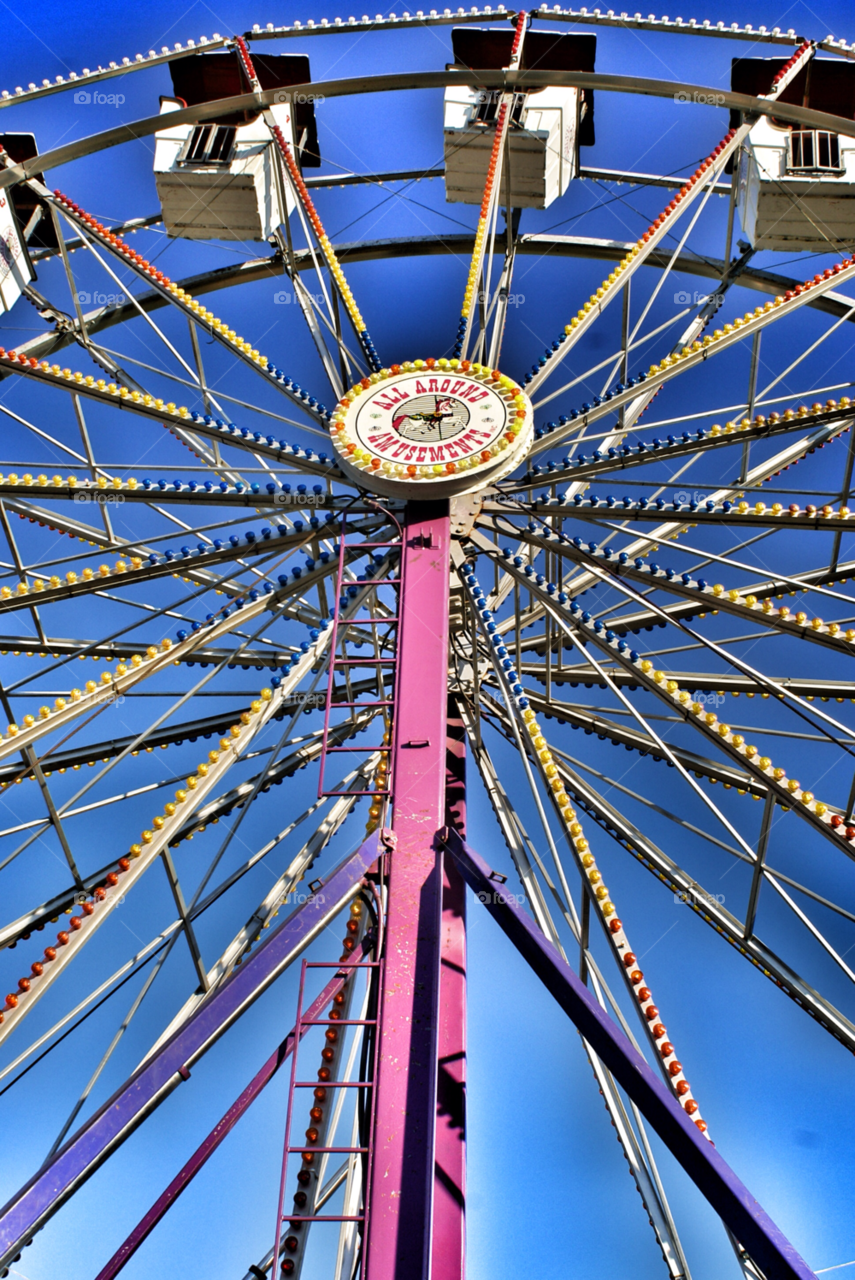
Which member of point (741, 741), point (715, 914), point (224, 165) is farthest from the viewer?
point (224, 165)

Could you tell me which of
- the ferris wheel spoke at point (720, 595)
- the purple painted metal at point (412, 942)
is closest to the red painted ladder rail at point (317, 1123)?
the purple painted metal at point (412, 942)

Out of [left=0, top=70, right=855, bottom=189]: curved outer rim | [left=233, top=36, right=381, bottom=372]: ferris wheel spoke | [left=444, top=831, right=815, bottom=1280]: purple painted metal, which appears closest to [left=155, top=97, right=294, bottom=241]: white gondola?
[left=233, top=36, right=381, bottom=372]: ferris wheel spoke

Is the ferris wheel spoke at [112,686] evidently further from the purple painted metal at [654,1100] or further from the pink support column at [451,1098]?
the purple painted metal at [654,1100]

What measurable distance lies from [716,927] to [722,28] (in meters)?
12.1

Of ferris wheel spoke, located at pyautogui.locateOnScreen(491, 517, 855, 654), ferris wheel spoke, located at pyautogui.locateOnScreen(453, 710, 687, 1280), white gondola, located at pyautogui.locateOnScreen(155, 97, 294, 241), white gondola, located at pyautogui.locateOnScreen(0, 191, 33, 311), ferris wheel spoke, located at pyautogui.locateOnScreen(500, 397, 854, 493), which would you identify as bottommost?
ferris wheel spoke, located at pyautogui.locateOnScreen(453, 710, 687, 1280)

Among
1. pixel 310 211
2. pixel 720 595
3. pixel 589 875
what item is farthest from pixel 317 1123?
pixel 310 211

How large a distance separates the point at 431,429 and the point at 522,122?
7.58m

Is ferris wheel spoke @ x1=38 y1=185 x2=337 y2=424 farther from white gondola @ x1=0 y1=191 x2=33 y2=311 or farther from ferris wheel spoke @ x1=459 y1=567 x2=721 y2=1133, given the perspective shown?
ferris wheel spoke @ x1=459 y1=567 x2=721 y2=1133

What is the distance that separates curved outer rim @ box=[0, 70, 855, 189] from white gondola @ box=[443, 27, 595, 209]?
170 cm

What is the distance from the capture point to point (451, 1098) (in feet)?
27.1

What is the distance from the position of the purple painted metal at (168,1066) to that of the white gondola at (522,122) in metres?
12.4

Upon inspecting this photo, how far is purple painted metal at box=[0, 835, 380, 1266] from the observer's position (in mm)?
6871

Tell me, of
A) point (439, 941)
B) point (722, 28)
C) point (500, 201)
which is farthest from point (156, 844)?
point (722, 28)

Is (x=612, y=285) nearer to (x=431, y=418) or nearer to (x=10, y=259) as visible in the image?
(x=431, y=418)
